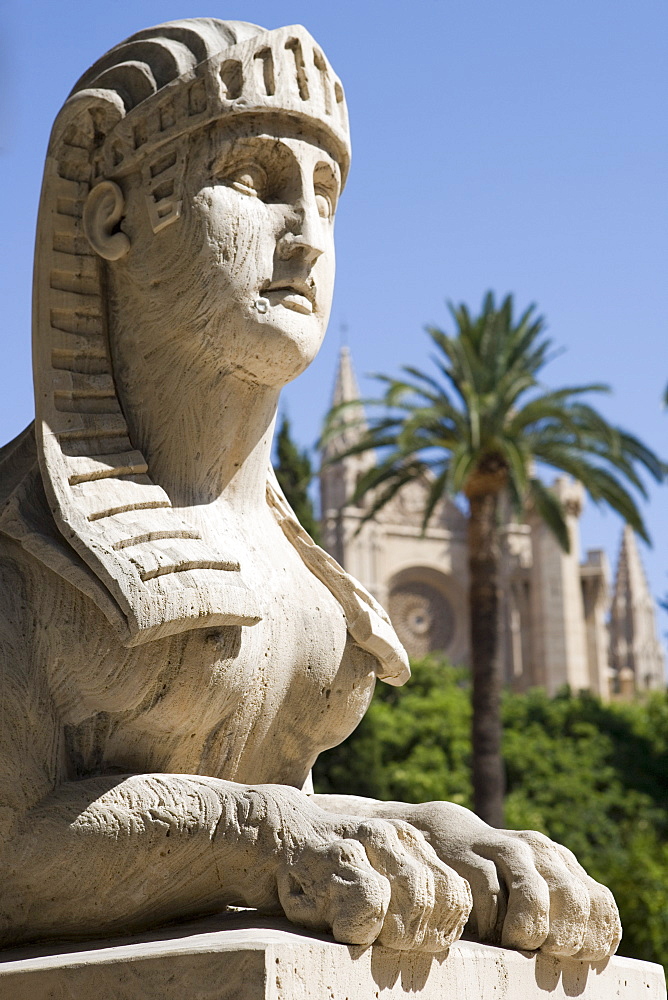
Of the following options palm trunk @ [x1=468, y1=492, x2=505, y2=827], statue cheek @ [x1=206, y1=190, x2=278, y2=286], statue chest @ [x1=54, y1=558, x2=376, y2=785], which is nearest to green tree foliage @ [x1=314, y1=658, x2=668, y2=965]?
palm trunk @ [x1=468, y1=492, x2=505, y2=827]

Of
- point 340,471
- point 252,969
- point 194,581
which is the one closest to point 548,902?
point 252,969

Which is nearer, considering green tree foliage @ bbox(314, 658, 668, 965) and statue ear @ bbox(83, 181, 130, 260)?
statue ear @ bbox(83, 181, 130, 260)

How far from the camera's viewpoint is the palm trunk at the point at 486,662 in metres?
16.4

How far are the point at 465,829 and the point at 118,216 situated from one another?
1492 millimetres

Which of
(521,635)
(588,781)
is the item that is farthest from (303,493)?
(521,635)

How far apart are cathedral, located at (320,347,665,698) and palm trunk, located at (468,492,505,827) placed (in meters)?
23.3

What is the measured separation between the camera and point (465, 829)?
8.91ft

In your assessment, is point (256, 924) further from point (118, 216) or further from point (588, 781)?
point (588, 781)

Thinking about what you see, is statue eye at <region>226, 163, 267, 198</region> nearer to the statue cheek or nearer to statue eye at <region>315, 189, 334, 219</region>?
the statue cheek

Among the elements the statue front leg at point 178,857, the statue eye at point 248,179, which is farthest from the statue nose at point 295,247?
the statue front leg at point 178,857

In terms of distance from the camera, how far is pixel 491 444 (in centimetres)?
1788

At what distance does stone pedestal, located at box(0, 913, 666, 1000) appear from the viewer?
87.4 inches

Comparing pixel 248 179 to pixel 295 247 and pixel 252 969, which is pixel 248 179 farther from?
pixel 252 969

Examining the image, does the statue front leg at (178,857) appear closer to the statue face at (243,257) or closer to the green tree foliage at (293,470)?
the statue face at (243,257)
